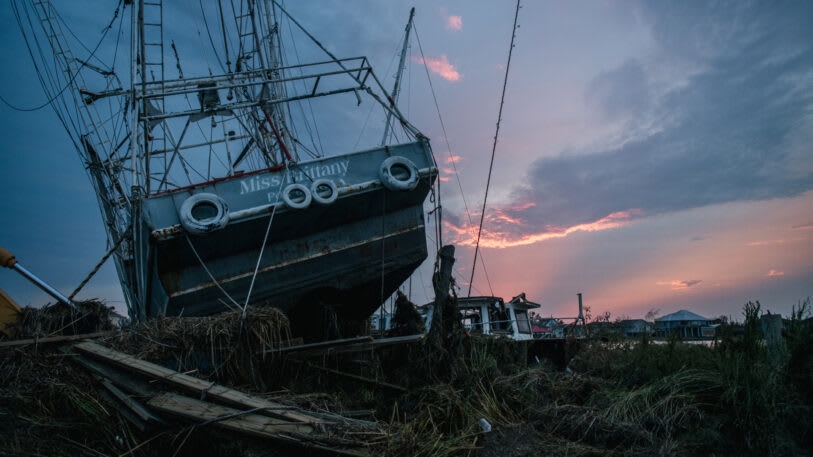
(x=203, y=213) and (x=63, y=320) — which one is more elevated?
(x=203, y=213)

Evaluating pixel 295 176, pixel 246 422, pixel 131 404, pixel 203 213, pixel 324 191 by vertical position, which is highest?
pixel 295 176

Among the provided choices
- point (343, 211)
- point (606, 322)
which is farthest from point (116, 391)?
point (606, 322)

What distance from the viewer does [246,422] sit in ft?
11.9

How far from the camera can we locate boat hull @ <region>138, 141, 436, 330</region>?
740 centimetres

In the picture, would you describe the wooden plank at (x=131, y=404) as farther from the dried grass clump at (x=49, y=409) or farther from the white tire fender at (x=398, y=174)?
the white tire fender at (x=398, y=174)

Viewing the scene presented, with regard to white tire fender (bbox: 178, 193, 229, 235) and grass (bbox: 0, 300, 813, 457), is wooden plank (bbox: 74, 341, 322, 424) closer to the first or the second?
grass (bbox: 0, 300, 813, 457)

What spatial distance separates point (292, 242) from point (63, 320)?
341cm

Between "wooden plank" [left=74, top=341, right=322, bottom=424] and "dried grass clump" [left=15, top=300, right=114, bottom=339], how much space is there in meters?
1.47

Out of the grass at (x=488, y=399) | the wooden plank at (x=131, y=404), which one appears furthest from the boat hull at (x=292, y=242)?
the wooden plank at (x=131, y=404)

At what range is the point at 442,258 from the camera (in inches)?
235

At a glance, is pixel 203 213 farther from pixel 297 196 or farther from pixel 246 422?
pixel 246 422

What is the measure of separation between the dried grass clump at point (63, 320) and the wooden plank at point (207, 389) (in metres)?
1.47

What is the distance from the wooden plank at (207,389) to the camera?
152 inches

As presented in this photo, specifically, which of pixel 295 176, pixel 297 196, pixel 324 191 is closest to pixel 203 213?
pixel 297 196
